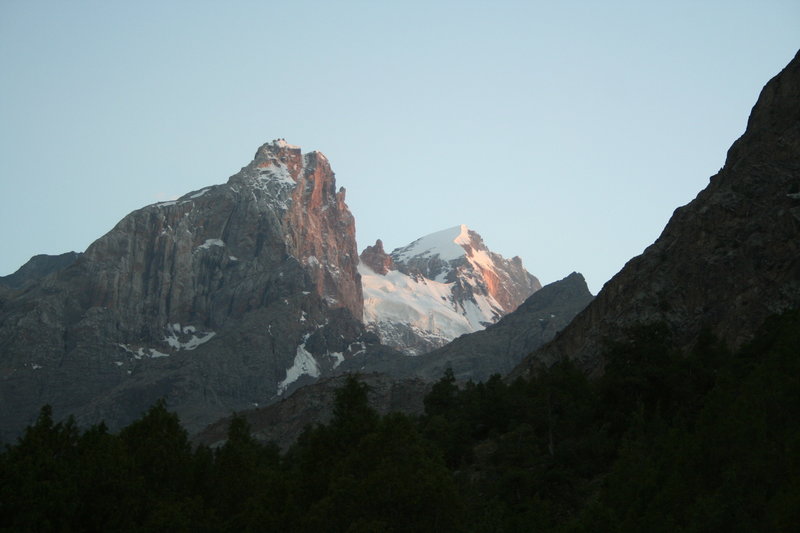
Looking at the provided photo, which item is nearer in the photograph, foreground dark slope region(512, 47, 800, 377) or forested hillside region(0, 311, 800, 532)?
forested hillside region(0, 311, 800, 532)

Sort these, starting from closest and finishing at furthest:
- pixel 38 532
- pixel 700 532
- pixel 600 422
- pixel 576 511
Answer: pixel 700 532, pixel 38 532, pixel 576 511, pixel 600 422

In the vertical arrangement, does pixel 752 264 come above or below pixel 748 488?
above

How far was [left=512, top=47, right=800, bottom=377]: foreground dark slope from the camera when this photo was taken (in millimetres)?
91438

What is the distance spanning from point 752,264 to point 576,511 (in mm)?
39638

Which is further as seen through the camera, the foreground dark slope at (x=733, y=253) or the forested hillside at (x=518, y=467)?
Answer: the foreground dark slope at (x=733, y=253)

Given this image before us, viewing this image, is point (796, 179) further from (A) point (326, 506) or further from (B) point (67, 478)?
(B) point (67, 478)

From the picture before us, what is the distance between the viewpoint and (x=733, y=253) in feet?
318

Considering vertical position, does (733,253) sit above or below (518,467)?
above

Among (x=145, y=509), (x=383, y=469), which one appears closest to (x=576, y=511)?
(x=383, y=469)

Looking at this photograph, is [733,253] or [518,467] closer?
[518,467]

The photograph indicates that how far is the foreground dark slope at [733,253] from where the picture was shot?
9144cm

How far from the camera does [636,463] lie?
59188 mm

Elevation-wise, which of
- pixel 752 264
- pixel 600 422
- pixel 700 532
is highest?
pixel 752 264

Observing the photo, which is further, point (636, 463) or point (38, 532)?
point (636, 463)
